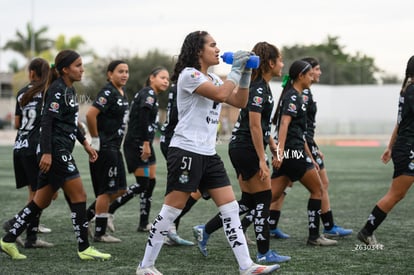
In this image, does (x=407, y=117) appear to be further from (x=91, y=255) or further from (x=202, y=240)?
(x=91, y=255)

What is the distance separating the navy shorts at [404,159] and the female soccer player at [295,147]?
858mm

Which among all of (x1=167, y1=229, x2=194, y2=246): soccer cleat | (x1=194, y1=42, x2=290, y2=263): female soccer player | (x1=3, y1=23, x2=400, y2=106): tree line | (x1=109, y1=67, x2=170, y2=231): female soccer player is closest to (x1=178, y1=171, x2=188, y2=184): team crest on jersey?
(x1=194, y1=42, x2=290, y2=263): female soccer player

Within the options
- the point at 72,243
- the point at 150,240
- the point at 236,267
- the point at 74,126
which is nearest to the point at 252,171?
the point at 236,267

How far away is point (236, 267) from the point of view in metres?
6.49

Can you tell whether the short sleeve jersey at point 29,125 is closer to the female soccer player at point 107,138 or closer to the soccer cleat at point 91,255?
the female soccer player at point 107,138

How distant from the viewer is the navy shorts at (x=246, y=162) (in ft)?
21.8

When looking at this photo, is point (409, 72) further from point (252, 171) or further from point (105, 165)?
point (105, 165)

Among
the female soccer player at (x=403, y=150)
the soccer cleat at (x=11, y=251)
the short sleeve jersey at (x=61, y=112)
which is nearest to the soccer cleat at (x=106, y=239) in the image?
the soccer cleat at (x=11, y=251)

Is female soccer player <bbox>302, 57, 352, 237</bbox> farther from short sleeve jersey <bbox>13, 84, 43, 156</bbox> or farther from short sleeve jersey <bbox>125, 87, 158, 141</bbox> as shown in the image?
short sleeve jersey <bbox>13, 84, 43, 156</bbox>

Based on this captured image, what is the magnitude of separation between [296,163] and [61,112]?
247 cm

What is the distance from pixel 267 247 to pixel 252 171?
2.40 ft

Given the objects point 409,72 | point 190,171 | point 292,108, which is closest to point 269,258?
point 190,171

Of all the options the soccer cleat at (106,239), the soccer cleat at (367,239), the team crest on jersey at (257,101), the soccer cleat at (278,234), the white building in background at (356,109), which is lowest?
the white building in background at (356,109)

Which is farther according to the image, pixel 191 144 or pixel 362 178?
pixel 362 178
